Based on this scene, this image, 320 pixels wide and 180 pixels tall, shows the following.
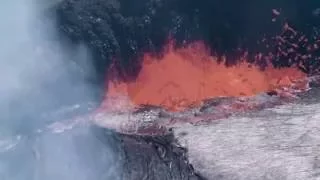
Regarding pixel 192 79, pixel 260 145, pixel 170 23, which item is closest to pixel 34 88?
pixel 170 23

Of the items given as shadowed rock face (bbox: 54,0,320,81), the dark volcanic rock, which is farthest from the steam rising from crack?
the dark volcanic rock

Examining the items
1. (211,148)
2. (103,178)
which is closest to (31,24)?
(103,178)

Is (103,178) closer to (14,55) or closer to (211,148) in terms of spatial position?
(211,148)

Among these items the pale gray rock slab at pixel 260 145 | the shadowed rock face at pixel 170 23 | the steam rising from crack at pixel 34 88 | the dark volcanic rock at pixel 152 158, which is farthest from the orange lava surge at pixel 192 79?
the dark volcanic rock at pixel 152 158

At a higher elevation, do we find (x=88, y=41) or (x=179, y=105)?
(x=88, y=41)

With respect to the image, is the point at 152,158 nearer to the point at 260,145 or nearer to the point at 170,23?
the point at 260,145

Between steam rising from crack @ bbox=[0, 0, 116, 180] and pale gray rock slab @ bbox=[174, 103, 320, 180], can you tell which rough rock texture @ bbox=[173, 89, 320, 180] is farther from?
steam rising from crack @ bbox=[0, 0, 116, 180]
